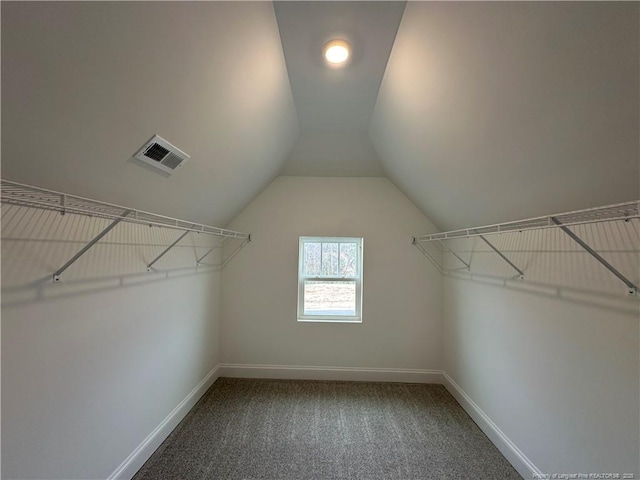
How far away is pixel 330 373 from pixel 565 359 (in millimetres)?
2218

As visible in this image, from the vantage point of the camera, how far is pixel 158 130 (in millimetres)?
1354

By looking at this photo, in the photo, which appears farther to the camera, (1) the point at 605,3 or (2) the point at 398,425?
(2) the point at 398,425

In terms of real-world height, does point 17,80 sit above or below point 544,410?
above

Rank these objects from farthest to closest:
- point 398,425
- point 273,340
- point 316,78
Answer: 1. point 273,340
2. point 398,425
3. point 316,78

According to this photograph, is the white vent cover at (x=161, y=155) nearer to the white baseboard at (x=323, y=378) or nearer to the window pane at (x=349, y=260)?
the white baseboard at (x=323, y=378)

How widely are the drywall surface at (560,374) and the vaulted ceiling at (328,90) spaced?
0.55m

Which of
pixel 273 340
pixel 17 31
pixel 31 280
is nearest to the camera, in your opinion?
pixel 17 31

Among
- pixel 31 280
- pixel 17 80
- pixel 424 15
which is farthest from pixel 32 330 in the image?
pixel 424 15

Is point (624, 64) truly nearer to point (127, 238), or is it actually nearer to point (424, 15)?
point (424, 15)

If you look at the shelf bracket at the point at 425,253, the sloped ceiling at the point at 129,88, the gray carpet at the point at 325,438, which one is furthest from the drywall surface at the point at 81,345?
the shelf bracket at the point at 425,253

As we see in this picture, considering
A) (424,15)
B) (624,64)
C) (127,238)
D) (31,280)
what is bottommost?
(31,280)

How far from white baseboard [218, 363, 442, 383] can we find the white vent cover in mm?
2439

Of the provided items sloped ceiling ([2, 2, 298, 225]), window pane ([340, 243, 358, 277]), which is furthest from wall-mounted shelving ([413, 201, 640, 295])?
sloped ceiling ([2, 2, 298, 225])

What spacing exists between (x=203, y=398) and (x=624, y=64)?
3.49 m
